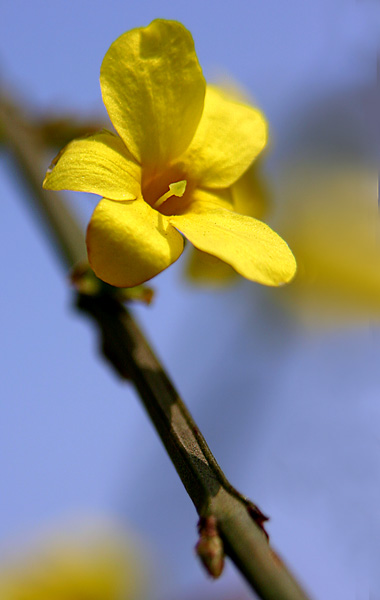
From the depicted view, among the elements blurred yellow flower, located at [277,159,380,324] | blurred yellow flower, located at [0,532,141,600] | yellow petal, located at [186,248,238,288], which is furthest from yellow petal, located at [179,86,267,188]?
blurred yellow flower, located at [0,532,141,600]

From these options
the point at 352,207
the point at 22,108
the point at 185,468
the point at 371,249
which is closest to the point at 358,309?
the point at 371,249

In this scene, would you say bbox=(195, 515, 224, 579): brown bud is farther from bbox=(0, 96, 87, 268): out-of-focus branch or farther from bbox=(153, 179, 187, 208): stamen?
bbox=(0, 96, 87, 268): out-of-focus branch

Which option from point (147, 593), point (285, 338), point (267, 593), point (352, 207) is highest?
point (267, 593)

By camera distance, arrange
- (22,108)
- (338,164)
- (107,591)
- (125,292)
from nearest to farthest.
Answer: (125,292), (22,108), (107,591), (338,164)

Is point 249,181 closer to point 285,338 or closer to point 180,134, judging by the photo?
point 180,134

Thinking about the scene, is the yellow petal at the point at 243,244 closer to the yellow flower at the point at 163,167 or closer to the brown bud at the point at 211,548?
the yellow flower at the point at 163,167

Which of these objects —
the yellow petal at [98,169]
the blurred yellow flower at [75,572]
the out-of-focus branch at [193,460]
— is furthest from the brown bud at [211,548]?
the blurred yellow flower at [75,572]

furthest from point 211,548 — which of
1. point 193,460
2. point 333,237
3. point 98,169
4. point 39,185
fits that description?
point 333,237
